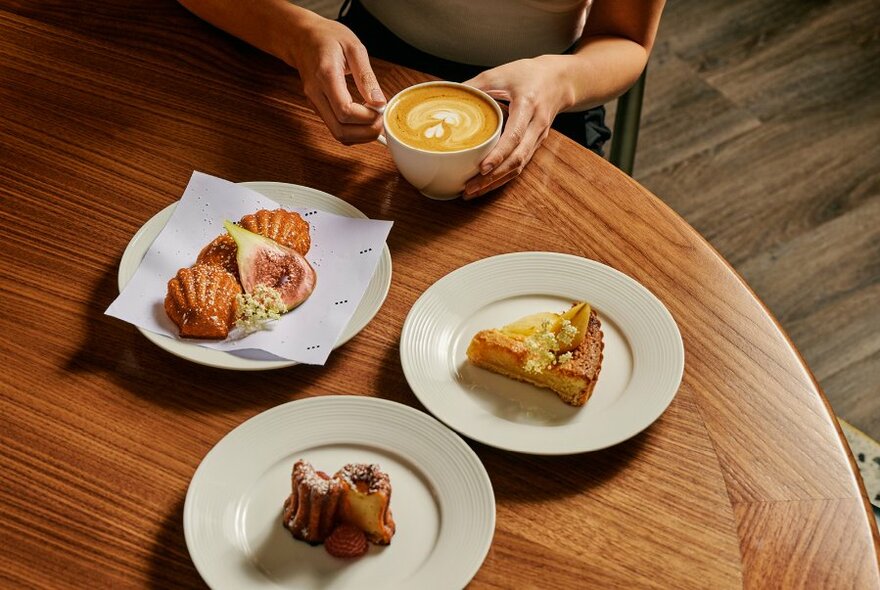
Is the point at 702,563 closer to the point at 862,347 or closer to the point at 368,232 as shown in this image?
the point at 368,232

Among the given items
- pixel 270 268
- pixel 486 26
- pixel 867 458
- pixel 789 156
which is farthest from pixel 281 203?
pixel 789 156

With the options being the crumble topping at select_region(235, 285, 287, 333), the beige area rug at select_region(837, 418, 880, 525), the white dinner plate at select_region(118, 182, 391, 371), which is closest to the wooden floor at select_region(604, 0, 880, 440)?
the beige area rug at select_region(837, 418, 880, 525)

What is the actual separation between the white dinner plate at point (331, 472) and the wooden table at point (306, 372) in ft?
0.14

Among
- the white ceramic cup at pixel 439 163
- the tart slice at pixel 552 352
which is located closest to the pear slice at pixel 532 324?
the tart slice at pixel 552 352

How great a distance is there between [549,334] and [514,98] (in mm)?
455

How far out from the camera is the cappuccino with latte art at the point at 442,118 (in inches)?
50.7

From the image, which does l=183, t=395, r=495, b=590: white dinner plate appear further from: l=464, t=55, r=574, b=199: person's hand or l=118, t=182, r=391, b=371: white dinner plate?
l=464, t=55, r=574, b=199: person's hand

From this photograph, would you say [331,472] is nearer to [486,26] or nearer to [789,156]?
[486,26]

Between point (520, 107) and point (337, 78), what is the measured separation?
0.91ft

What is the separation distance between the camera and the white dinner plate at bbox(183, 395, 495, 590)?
91 cm

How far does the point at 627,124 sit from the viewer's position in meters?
1.92

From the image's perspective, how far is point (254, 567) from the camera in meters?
0.92

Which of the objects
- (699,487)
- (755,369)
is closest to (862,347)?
(755,369)

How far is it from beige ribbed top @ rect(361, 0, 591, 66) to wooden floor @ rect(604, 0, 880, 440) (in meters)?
1.22
